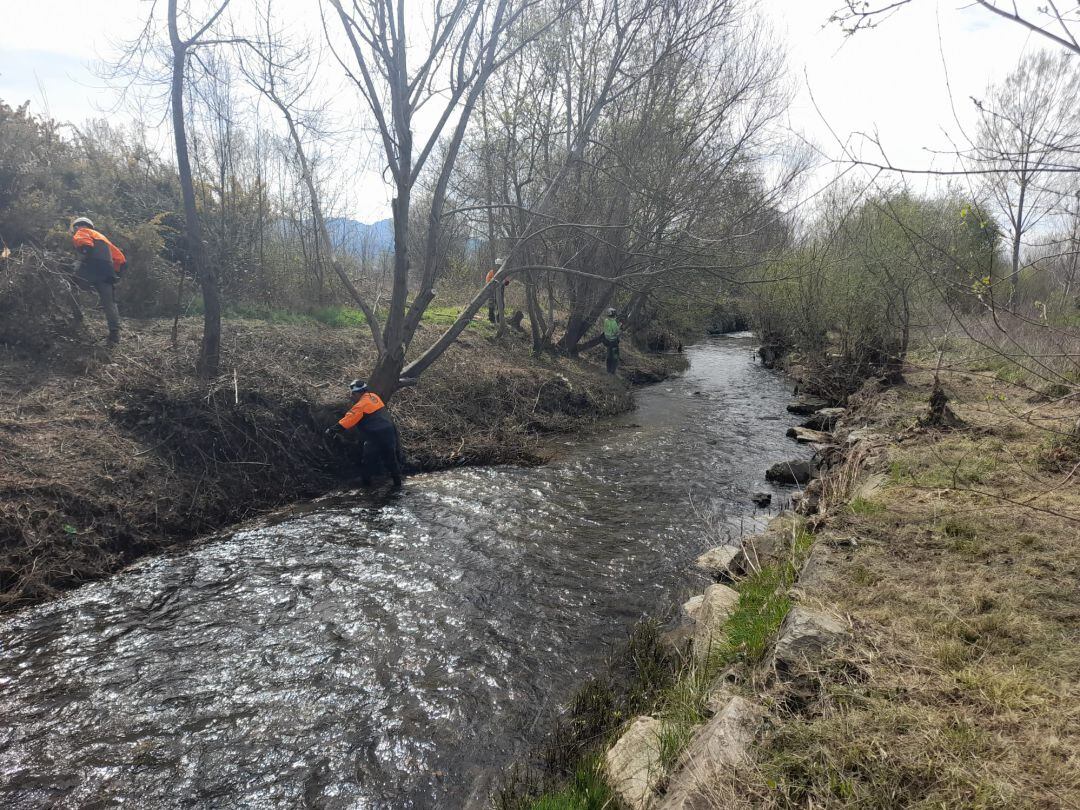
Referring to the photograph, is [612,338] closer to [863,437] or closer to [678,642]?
[863,437]

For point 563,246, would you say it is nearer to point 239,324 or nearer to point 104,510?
point 239,324

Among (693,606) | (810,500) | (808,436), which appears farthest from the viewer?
(808,436)

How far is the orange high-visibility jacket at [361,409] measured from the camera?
24.7 ft

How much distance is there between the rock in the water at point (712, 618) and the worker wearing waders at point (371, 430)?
4.78 metres

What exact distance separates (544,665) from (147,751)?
2717 mm

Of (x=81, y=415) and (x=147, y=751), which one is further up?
(x=81, y=415)

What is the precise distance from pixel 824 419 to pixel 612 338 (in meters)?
5.74

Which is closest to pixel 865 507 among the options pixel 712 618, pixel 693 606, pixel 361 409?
pixel 693 606

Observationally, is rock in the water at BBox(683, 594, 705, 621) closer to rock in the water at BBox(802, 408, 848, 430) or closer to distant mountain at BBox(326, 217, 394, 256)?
rock in the water at BBox(802, 408, 848, 430)

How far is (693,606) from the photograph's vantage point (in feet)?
16.9

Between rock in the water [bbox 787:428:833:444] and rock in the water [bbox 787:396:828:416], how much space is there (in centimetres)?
197

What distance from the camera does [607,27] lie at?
12.1 m

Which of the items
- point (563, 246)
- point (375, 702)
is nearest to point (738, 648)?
point (375, 702)

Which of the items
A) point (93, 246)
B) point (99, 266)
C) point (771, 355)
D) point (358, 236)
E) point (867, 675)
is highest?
point (358, 236)
